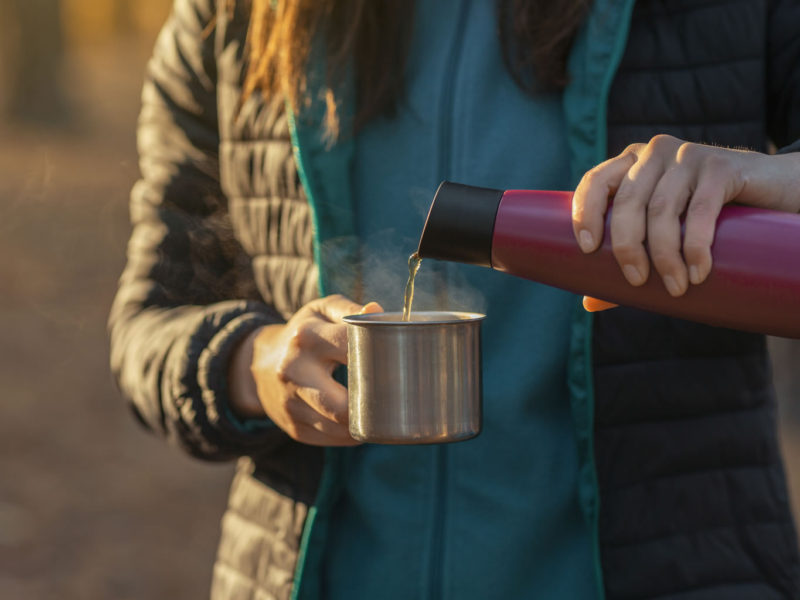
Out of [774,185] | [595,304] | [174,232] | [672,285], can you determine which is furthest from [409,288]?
[174,232]

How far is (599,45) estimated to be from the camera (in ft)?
4.53

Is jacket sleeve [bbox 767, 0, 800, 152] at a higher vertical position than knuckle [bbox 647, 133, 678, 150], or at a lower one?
higher

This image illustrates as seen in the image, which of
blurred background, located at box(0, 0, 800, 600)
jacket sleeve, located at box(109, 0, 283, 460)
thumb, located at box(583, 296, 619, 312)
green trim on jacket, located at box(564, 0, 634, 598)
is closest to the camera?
thumb, located at box(583, 296, 619, 312)

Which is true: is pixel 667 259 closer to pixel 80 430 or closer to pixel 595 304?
pixel 595 304

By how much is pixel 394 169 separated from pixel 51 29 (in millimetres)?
17777

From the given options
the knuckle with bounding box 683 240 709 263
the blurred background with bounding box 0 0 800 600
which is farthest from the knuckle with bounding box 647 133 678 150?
the blurred background with bounding box 0 0 800 600

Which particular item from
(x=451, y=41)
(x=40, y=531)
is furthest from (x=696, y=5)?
(x=40, y=531)

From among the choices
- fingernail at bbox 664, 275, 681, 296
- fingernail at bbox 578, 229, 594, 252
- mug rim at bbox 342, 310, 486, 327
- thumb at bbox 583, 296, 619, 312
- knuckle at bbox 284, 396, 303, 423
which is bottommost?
knuckle at bbox 284, 396, 303, 423

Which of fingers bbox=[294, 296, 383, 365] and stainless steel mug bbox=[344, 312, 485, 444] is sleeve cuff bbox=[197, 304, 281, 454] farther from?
stainless steel mug bbox=[344, 312, 485, 444]

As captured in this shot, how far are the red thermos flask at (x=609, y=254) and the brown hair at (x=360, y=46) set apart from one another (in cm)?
42

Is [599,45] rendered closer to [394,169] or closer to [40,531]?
[394,169]

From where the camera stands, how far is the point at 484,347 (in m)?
1.47

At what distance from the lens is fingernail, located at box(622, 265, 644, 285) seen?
40.6 inches

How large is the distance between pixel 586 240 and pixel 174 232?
82cm
